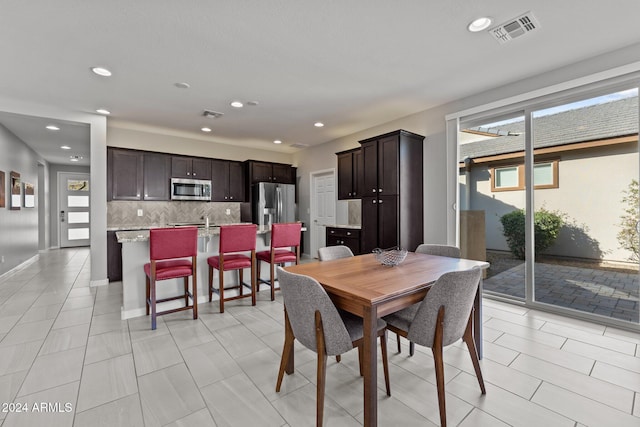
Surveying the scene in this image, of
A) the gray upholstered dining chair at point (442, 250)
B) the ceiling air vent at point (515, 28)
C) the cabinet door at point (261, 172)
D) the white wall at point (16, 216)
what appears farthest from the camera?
the cabinet door at point (261, 172)

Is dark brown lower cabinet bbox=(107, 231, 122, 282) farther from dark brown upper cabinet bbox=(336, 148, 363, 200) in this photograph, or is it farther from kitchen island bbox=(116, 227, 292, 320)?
dark brown upper cabinet bbox=(336, 148, 363, 200)

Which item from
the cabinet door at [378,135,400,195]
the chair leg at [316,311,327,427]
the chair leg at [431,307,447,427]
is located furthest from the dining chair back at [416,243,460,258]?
the chair leg at [316,311,327,427]

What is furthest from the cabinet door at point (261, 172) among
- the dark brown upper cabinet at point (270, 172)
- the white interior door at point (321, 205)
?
the white interior door at point (321, 205)

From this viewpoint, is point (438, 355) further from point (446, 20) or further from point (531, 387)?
point (446, 20)

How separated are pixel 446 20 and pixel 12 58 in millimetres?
4085

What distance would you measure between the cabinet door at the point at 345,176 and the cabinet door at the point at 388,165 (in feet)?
3.34

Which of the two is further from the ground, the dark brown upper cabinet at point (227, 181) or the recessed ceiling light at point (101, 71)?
the recessed ceiling light at point (101, 71)

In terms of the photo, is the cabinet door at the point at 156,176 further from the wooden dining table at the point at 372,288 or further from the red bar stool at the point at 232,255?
the wooden dining table at the point at 372,288

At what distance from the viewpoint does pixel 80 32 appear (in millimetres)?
2402

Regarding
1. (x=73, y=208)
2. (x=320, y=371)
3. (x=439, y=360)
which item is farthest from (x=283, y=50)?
(x=73, y=208)

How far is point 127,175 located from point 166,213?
973 millimetres

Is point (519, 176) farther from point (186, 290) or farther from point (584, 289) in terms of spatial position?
point (186, 290)

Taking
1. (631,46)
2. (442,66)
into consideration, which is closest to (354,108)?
(442,66)

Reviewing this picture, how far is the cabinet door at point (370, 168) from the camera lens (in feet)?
14.2
